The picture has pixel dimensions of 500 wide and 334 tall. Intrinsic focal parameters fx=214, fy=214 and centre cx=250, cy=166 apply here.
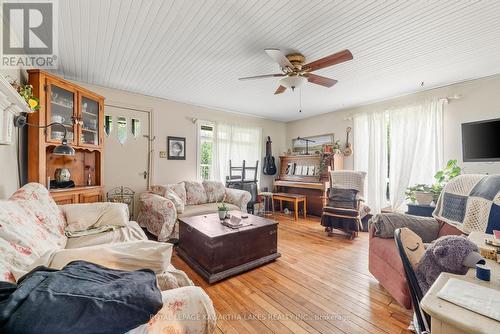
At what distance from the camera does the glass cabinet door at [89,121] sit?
2.87 meters

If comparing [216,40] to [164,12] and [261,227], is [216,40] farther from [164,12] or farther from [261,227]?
[261,227]

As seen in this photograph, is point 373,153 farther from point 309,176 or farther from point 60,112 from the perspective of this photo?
point 60,112

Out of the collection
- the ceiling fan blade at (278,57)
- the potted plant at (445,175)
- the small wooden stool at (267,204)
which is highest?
the ceiling fan blade at (278,57)

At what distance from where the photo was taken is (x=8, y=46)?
199cm

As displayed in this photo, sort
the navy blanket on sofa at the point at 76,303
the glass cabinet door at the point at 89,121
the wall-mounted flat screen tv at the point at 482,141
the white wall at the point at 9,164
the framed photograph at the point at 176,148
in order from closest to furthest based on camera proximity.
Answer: the navy blanket on sofa at the point at 76,303 < the white wall at the point at 9,164 < the wall-mounted flat screen tv at the point at 482,141 < the glass cabinet door at the point at 89,121 < the framed photograph at the point at 176,148

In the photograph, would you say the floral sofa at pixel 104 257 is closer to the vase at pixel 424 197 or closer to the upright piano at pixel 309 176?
the vase at pixel 424 197

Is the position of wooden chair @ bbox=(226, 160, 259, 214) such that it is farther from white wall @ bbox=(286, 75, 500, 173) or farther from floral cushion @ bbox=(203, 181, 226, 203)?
white wall @ bbox=(286, 75, 500, 173)

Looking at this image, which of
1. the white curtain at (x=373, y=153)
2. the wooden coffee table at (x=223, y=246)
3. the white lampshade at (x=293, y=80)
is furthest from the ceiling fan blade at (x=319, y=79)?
the white curtain at (x=373, y=153)

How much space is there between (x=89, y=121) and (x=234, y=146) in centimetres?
279

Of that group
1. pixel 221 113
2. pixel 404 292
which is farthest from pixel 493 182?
pixel 221 113

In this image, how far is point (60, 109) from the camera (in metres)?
2.56

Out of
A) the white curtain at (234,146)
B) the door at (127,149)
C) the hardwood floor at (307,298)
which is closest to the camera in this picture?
the hardwood floor at (307,298)

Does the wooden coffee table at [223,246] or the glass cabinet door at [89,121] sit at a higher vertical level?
the glass cabinet door at [89,121]

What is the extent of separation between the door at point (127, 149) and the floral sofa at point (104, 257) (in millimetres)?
2014
